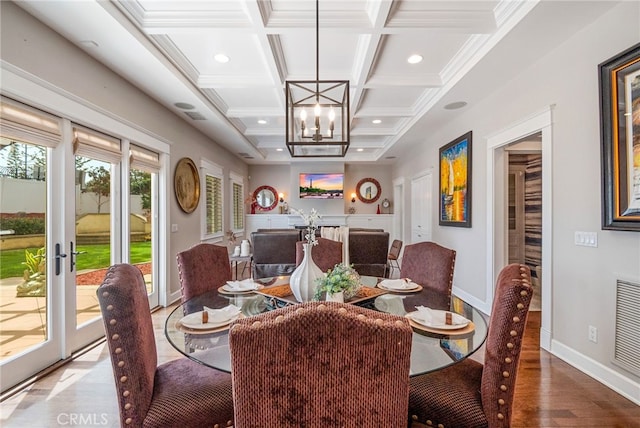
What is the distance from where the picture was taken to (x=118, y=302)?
113 centimetres

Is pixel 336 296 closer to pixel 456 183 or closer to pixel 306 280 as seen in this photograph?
pixel 306 280

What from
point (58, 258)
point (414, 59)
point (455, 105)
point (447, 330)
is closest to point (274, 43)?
point (414, 59)

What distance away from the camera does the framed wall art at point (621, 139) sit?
1950mm

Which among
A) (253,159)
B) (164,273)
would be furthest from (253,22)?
(253,159)

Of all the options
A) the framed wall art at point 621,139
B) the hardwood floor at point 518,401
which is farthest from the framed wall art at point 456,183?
the hardwood floor at point 518,401

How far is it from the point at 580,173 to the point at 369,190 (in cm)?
658

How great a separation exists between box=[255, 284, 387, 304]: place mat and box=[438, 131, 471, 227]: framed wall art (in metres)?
2.76

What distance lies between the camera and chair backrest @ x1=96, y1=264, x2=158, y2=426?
1.12 m

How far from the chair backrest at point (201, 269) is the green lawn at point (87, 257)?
3.98 ft

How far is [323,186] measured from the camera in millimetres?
8289

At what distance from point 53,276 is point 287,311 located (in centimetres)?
267

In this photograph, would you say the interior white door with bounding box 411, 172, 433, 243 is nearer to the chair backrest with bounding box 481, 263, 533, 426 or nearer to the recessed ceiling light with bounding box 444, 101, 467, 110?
the recessed ceiling light with bounding box 444, 101, 467, 110

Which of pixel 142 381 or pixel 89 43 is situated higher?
pixel 89 43

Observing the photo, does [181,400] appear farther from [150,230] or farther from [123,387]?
[150,230]
